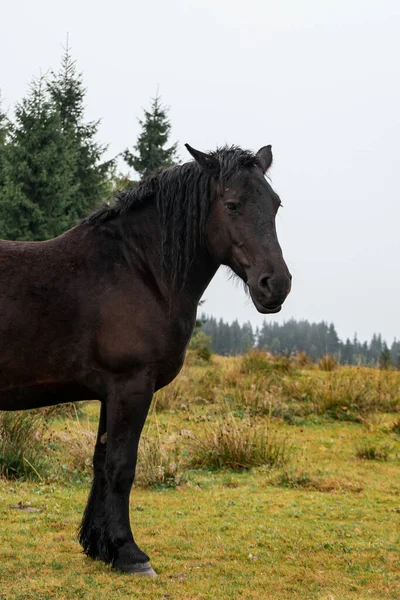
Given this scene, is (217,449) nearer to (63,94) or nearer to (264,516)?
(264,516)

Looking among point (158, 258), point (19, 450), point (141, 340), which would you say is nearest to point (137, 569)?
point (141, 340)

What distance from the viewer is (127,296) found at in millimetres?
4152

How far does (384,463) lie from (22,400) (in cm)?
626

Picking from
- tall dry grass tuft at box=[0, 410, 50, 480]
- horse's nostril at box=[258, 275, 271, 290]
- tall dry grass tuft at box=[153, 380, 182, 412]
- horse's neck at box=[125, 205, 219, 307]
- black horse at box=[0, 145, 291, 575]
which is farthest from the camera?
tall dry grass tuft at box=[153, 380, 182, 412]

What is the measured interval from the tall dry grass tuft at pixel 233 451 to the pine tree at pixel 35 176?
870 cm

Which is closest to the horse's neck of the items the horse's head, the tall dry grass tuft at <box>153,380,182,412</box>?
the horse's head

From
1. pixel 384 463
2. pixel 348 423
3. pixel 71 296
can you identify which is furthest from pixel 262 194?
pixel 348 423

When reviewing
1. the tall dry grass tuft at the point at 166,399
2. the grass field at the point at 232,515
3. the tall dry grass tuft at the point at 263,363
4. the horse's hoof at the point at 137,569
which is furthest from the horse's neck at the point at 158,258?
the tall dry grass tuft at the point at 263,363

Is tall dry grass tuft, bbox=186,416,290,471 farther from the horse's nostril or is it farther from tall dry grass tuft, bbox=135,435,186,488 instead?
the horse's nostril

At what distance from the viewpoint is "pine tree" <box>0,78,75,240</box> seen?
602 inches

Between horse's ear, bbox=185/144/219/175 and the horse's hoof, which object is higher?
horse's ear, bbox=185/144/219/175

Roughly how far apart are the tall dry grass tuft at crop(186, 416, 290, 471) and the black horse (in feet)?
12.3

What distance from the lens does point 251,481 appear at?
748cm

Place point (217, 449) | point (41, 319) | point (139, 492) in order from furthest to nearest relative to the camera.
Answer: point (217, 449), point (139, 492), point (41, 319)
